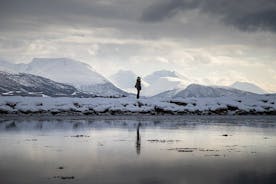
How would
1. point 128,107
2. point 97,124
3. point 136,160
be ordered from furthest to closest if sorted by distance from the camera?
point 128,107 < point 97,124 < point 136,160

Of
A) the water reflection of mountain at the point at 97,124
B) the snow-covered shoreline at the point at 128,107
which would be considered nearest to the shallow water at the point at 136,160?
the water reflection of mountain at the point at 97,124

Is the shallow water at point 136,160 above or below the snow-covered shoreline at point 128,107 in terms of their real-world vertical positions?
below

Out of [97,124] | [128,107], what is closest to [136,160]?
[97,124]

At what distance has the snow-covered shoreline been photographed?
232 ft

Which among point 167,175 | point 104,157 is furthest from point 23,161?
point 167,175

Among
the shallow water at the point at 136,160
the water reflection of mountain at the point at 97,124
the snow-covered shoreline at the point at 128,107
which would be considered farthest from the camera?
the snow-covered shoreline at the point at 128,107

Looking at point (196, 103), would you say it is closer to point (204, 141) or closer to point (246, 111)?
point (246, 111)

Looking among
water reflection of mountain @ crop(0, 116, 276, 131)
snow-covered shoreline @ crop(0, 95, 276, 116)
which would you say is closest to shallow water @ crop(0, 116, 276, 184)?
water reflection of mountain @ crop(0, 116, 276, 131)

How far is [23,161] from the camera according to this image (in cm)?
2144

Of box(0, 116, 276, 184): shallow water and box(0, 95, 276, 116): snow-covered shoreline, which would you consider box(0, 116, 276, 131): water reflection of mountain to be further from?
box(0, 95, 276, 116): snow-covered shoreline

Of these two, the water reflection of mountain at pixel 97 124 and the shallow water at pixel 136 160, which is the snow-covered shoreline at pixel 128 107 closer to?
the water reflection of mountain at pixel 97 124

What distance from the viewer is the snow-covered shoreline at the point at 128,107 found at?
70.8 m

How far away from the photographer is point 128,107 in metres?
75.9

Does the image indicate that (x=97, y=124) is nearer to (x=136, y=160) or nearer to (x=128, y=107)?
(x=128, y=107)
